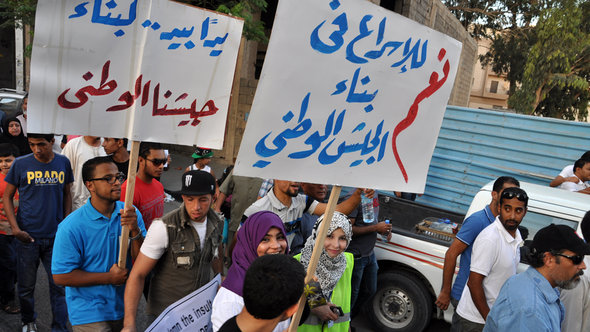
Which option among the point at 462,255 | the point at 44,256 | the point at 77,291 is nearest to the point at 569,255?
the point at 462,255

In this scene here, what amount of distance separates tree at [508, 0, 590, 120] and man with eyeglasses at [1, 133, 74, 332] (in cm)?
1875

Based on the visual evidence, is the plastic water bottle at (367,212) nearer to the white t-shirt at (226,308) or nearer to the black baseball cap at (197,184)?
the black baseball cap at (197,184)

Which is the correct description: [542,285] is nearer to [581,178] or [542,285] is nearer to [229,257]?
[229,257]

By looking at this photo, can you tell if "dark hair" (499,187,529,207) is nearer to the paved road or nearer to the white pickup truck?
the white pickup truck

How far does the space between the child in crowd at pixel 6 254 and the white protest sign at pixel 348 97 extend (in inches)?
129

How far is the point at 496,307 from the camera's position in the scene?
7.91 ft

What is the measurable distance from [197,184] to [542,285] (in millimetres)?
2134

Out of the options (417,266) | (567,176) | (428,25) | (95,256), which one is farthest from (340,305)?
(428,25)

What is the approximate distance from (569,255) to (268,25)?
16713 millimetres

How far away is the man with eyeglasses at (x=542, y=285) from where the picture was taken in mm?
2227

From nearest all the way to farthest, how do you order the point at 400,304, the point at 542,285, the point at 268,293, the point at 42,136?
the point at 268,293 < the point at 542,285 < the point at 42,136 < the point at 400,304

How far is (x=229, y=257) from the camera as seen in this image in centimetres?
424

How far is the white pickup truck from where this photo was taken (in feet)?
13.8

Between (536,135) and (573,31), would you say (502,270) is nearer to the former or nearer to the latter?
(536,135)
